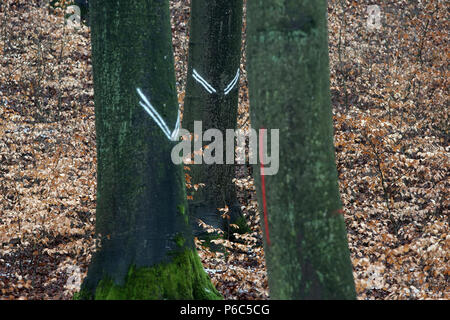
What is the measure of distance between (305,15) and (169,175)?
1871mm

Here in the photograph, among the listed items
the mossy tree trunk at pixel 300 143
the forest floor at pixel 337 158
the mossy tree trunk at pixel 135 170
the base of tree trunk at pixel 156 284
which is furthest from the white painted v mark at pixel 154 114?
the forest floor at pixel 337 158

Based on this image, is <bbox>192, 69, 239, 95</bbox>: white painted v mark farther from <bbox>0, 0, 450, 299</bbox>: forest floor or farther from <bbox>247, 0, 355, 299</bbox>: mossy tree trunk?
<bbox>247, 0, 355, 299</bbox>: mossy tree trunk

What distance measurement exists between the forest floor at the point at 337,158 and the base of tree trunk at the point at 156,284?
113 centimetres

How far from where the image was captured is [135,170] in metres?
4.15

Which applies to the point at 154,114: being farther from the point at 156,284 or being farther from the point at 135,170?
the point at 156,284

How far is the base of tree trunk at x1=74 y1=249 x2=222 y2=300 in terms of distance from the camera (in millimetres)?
4043

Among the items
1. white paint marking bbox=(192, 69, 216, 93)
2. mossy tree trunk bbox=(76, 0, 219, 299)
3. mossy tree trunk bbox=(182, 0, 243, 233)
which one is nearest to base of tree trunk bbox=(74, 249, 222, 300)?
mossy tree trunk bbox=(76, 0, 219, 299)

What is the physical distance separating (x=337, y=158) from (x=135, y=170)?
608 cm

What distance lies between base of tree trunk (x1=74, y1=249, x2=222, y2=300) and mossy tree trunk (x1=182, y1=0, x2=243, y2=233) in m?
2.96

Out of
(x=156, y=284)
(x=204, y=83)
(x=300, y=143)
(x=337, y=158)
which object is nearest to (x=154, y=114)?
(x=156, y=284)

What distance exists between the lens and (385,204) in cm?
764

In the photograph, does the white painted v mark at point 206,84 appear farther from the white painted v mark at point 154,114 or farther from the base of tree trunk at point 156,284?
the base of tree trunk at point 156,284
